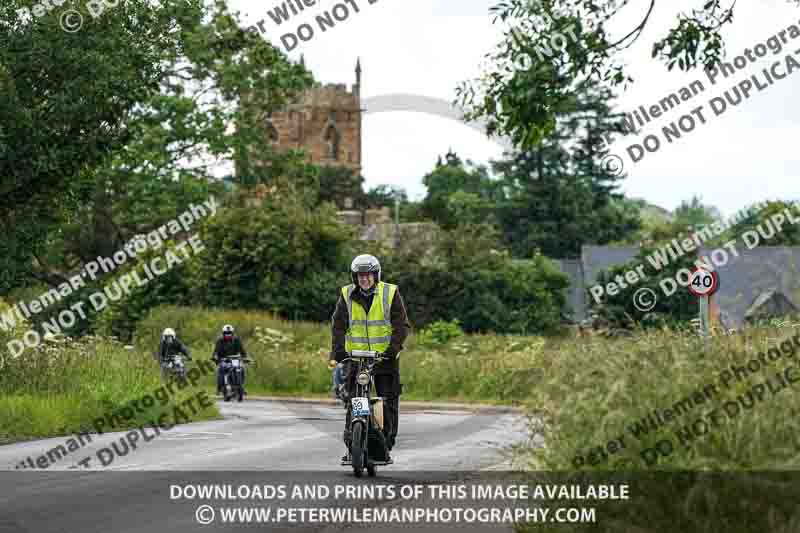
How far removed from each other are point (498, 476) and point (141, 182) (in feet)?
134

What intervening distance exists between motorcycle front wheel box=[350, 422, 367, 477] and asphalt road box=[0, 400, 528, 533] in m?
0.12

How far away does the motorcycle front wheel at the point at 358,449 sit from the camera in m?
13.4

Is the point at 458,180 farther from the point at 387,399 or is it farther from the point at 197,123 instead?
the point at 387,399

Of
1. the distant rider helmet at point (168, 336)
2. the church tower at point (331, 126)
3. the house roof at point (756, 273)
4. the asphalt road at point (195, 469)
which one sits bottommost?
the asphalt road at point (195, 469)

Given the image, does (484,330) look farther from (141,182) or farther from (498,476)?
(498,476)

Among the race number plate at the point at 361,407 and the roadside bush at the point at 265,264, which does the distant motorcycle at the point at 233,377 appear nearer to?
the race number plate at the point at 361,407

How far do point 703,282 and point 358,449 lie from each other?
18.7 feet

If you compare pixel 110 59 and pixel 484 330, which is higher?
pixel 110 59

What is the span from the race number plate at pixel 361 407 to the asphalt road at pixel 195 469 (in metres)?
0.64

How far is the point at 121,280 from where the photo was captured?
53.1 m

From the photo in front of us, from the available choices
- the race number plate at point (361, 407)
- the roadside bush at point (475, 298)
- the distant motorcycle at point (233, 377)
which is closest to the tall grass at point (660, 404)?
the race number plate at point (361, 407)

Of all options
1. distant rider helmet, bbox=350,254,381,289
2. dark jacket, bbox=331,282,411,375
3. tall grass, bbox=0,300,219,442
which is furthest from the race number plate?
tall grass, bbox=0,300,219,442

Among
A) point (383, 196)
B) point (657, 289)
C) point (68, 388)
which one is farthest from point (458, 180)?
point (68, 388)

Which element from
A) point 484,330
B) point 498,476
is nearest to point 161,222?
point 484,330
